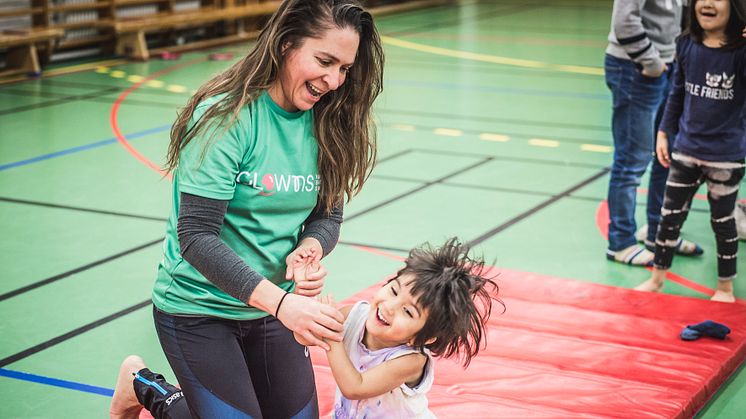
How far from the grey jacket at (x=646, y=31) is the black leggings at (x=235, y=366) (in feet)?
8.48

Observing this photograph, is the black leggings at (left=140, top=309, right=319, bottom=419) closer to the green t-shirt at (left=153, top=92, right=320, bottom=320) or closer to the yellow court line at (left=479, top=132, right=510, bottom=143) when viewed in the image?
the green t-shirt at (left=153, top=92, right=320, bottom=320)

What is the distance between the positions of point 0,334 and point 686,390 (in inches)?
104

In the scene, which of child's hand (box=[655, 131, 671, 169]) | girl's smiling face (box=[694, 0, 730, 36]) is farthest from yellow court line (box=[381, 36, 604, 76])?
girl's smiling face (box=[694, 0, 730, 36])

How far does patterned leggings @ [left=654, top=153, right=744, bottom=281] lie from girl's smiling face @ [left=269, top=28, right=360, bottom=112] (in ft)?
7.60

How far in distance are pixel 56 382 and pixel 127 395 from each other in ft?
2.35

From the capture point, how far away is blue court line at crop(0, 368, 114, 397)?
3387mm

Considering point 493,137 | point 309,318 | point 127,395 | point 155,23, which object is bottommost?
point 493,137

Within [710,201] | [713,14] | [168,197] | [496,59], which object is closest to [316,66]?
[713,14]

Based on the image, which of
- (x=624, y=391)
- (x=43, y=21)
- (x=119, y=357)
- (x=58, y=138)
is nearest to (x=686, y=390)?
(x=624, y=391)

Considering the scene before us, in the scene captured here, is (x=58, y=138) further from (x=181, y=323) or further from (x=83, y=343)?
(x=181, y=323)

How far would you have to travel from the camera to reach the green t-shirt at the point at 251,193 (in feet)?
7.38

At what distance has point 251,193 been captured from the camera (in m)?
2.33

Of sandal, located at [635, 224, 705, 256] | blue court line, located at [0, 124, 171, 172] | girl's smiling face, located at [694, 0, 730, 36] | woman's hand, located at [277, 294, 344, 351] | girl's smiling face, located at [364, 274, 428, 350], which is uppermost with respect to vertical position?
girl's smiling face, located at [694, 0, 730, 36]

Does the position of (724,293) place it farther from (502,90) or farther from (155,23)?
(155,23)
